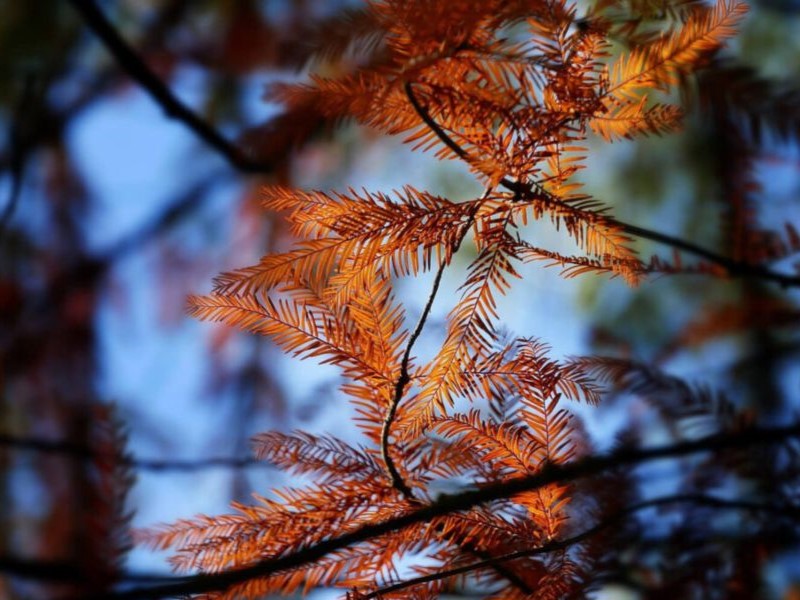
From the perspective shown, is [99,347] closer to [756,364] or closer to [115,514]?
[115,514]

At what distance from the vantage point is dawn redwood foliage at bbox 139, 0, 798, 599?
336 millimetres

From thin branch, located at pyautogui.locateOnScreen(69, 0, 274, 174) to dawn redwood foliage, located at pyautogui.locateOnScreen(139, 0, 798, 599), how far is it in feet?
1.76

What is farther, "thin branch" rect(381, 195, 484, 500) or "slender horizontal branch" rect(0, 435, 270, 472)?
"slender horizontal branch" rect(0, 435, 270, 472)

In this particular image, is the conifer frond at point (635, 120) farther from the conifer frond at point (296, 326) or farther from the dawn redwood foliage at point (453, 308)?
the conifer frond at point (296, 326)

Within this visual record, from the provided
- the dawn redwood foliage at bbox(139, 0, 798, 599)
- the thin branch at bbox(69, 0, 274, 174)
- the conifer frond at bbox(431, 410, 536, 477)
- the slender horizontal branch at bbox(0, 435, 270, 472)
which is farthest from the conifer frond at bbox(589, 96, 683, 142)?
the thin branch at bbox(69, 0, 274, 174)

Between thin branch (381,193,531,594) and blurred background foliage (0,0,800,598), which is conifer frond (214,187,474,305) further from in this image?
blurred background foliage (0,0,800,598)

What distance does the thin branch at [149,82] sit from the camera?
0.83 meters

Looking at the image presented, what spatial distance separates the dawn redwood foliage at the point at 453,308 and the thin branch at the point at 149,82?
0.54m

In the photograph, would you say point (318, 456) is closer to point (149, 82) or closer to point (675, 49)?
point (675, 49)

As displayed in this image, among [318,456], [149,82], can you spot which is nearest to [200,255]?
[149,82]

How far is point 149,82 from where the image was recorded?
0.89 meters

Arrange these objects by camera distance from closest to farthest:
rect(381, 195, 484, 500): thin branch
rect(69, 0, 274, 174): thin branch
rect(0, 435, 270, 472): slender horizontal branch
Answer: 1. rect(381, 195, 484, 500): thin branch
2. rect(0, 435, 270, 472): slender horizontal branch
3. rect(69, 0, 274, 174): thin branch

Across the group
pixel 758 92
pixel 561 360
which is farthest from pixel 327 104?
pixel 758 92

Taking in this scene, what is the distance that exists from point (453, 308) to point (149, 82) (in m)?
0.70
